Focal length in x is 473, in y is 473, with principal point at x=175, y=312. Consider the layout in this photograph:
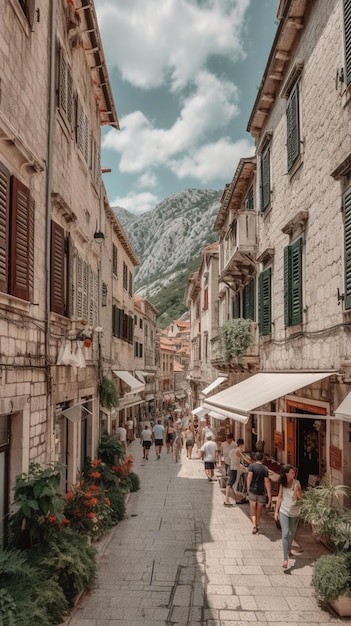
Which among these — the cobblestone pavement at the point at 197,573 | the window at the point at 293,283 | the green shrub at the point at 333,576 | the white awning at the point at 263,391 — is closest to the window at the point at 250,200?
the window at the point at 293,283

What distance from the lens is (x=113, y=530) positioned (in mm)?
10969

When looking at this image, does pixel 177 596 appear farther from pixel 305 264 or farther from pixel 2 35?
pixel 2 35

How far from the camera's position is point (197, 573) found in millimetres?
8461

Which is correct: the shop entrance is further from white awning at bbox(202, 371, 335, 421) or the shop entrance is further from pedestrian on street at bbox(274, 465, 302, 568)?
pedestrian on street at bbox(274, 465, 302, 568)

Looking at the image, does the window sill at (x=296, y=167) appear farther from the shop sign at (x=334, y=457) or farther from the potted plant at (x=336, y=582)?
the potted plant at (x=336, y=582)

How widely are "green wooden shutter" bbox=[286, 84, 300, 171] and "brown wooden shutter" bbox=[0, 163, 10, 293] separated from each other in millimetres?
7063

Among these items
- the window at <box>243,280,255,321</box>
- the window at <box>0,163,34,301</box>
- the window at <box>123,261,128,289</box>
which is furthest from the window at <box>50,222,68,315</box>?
the window at <box>123,261,128,289</box>

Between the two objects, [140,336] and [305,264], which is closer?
[305,264]

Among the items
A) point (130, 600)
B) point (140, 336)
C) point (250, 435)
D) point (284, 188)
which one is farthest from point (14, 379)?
point (140, 336)

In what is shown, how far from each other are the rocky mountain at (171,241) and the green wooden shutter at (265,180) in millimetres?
106394

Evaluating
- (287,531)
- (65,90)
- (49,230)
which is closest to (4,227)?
(49,230)

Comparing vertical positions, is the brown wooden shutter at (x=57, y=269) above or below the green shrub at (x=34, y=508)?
above

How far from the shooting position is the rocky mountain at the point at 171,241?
128 meters

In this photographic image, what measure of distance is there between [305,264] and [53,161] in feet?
18.9
